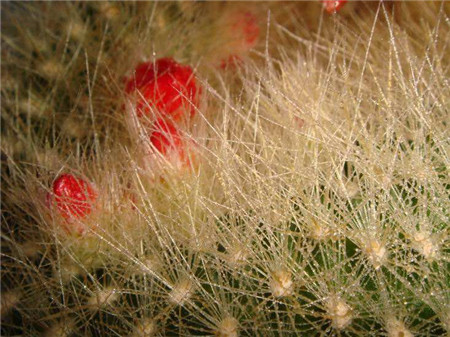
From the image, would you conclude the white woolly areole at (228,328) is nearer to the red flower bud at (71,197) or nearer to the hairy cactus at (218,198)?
the hairy cactus at (218,198)

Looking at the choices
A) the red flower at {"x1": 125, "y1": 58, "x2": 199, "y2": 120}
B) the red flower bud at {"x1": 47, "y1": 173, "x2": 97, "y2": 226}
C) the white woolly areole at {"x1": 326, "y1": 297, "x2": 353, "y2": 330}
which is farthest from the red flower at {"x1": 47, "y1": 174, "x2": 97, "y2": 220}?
the white woolly areole at {"x1": 326, "y1": 297, "x2": 353, "y2": 330}

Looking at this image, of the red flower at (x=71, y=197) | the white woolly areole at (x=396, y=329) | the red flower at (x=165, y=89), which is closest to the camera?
the white woolly areole at (x=396, y=329)

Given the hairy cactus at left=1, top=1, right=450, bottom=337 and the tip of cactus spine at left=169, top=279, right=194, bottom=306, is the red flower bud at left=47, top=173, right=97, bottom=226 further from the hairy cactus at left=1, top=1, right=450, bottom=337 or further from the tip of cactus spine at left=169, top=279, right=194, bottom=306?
the tip of cactus spine at left=169, top=279, right=194, bottom=306

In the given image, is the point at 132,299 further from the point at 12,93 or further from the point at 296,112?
the point at 12,93

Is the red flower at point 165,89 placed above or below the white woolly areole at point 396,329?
above

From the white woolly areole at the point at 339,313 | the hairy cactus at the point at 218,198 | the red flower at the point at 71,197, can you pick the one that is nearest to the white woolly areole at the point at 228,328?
the hairy cactus at the point at 218,198

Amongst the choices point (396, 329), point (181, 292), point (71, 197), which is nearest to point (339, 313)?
point (396, 329)

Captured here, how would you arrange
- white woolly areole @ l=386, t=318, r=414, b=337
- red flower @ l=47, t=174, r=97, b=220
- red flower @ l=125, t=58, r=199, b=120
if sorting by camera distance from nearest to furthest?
white woolly areole @ l=386, t=318, r=414, b=337 → red flower @ l=47, t=174, r=97, b=220 → red flower @ l=125, t=58, r=199, b=120
